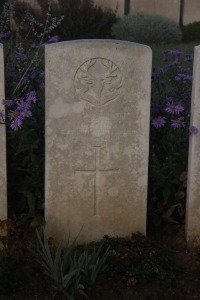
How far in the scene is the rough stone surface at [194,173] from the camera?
11.7 ft

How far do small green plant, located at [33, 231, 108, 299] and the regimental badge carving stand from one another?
37.4 inches

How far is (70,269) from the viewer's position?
Result: 320cm

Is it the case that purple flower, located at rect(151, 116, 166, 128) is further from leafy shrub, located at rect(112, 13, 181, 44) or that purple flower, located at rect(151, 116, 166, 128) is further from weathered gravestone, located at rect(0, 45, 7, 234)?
leafy shrub, located at rect(112, 13, 181, 44)

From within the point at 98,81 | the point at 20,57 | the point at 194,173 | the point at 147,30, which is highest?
the point at 147,30

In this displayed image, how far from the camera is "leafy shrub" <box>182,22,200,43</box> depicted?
15.5 m

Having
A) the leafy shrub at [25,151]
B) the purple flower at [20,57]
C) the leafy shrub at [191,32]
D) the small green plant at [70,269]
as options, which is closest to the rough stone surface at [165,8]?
the leafy shrub at [191,32]

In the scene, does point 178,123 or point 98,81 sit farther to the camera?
point 178,123

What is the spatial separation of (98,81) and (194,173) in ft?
2.99

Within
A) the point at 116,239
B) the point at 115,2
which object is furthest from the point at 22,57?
the point at 115,2

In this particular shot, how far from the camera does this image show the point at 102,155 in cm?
364

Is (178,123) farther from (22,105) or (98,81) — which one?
(22,105)

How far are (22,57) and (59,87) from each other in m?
0.96

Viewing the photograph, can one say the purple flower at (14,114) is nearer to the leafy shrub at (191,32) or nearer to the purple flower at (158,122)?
the purple flower at (158,122)

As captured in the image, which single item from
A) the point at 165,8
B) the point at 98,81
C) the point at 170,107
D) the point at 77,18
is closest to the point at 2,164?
the point at 98,81
